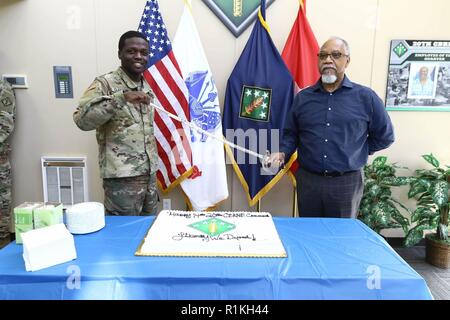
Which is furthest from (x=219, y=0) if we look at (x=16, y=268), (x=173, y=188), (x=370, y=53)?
(x=16, y=268)

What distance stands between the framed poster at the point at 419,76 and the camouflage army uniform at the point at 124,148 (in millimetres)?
2019

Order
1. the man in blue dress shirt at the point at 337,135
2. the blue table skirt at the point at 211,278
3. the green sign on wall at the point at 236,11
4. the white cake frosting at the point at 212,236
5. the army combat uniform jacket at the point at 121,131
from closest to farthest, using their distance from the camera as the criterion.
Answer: the blue table skirt at the point at 211,278 < the white cake frosting at the point at 212,236 < the army combat uniform jacket at the point at 121,131 < the man in blue dress shirt at the point at 337,135 < the green sign on wall at the point at 236,11

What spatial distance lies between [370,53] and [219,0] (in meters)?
1.30

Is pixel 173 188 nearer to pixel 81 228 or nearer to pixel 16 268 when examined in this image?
pixel 81 228

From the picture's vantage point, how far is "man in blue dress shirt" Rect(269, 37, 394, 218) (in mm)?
1917

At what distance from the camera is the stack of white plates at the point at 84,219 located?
1353 millimetres

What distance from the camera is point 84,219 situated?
1359 mm

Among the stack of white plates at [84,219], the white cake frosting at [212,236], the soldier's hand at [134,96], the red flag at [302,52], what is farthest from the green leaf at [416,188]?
the stack of white plates at [84,219]

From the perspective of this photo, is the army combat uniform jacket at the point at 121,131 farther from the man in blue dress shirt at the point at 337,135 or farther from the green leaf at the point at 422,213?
the green leaf at the point at 422,213

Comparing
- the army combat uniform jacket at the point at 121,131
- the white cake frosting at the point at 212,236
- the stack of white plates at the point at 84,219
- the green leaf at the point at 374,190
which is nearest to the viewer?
the white cake frosting at the point at 212,236

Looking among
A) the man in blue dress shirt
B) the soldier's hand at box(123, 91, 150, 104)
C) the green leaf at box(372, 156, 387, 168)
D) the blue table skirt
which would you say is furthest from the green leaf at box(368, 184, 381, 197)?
the soldier's hand at box(123, 91, 150, 104)

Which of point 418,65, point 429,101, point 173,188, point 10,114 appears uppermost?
point 418,65
